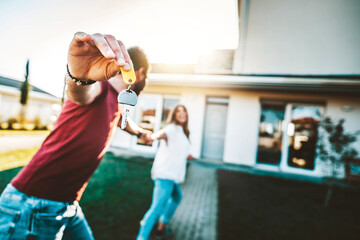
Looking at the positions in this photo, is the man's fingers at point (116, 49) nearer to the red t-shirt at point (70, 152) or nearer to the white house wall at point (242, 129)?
Answer: the red t-shirt at point (70, 152)

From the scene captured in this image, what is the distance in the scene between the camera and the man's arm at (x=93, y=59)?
710 mm

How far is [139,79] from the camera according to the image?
150cm

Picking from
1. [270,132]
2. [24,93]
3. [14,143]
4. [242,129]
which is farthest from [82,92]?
[24,93]

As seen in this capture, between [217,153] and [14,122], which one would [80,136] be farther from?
[14,122]

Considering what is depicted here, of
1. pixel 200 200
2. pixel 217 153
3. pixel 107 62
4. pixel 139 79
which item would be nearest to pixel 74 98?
pixel 107 62

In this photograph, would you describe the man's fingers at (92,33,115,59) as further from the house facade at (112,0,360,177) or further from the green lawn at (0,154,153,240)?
the house facade at (112,0,360,177)

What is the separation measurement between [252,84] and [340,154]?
383 cm

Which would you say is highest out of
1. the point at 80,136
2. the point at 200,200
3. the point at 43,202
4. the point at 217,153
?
the point at 80,136

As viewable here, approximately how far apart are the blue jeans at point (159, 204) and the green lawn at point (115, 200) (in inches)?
25.1

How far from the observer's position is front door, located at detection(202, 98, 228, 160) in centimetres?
890

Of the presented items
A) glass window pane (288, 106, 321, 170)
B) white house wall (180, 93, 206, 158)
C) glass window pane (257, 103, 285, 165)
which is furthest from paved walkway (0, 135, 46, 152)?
glass window pane (288, 106, 321, 170)

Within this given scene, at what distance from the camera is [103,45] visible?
71cm

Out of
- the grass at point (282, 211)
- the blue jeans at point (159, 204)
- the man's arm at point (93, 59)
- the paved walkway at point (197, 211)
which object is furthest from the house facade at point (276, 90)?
the man's arm at point (93, 59)

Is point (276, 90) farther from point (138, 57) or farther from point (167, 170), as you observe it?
point (138, 57)
